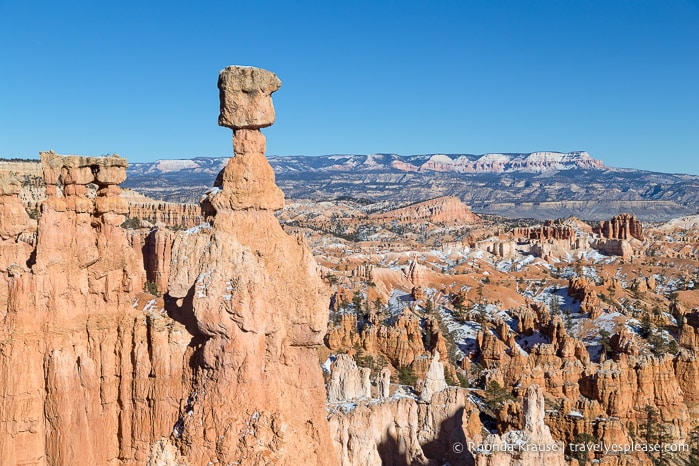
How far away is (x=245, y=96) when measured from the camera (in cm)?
1178

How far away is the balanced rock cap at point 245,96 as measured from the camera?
11633 mm

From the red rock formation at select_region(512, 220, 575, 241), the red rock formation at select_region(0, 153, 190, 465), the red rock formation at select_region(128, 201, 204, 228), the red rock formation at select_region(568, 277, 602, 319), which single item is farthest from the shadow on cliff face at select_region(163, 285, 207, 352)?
the red rock formation at select_region(512, 220, 575, 241)

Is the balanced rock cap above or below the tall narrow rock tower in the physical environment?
above

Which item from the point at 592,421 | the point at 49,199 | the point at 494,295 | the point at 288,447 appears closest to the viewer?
the point at 288,447

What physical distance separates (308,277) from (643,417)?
28122mm

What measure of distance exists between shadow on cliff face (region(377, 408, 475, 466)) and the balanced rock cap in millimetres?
9865

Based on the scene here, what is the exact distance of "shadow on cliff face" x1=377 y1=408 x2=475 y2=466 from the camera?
18453mm

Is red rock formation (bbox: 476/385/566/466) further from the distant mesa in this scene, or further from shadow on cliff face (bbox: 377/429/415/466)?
the distant mesa

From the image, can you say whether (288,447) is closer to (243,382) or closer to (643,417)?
(243,382)

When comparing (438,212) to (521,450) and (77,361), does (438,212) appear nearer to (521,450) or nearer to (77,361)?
(521,450)

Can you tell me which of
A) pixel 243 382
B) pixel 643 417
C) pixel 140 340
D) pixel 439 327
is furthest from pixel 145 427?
pixel 439 327

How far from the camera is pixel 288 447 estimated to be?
1064 cm

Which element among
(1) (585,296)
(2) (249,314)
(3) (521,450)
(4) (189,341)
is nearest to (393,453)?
(3) (521,450)

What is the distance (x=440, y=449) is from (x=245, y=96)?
39.0ft
